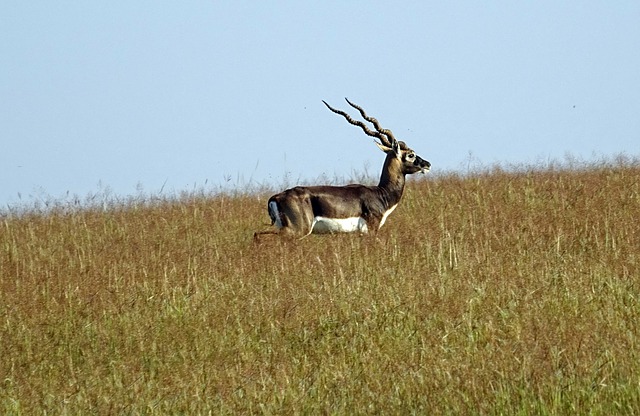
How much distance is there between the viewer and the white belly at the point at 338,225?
11.3 metres

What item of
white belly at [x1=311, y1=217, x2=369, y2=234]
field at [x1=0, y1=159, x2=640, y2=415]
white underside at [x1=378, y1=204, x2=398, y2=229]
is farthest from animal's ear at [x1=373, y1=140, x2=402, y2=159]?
white belly at [x1=311, y1=217, x2=369, y2=234]

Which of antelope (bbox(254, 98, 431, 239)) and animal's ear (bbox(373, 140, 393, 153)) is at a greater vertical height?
animal's ear (bbox(373, 140, 393, 153))

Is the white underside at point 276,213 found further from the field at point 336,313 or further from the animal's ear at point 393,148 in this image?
the animal's ear at point 393,148

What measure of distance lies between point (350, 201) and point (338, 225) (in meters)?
0.31

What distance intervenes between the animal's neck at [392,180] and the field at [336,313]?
0.91 ft

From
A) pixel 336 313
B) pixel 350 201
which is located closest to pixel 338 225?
pixel 350 201

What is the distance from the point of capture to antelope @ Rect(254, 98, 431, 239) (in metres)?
11.1

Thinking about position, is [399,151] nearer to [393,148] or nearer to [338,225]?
[393,148]

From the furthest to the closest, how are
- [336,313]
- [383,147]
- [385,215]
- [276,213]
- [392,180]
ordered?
[383,147]
[392,180]
[385,215]
[276,213]
[336,313]

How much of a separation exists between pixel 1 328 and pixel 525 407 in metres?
4.07

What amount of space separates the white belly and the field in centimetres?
20

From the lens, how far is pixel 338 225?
11.4 meters

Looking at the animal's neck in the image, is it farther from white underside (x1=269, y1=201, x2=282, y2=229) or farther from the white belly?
white underside (x1=269, y1=201, x2=282, y2=229)

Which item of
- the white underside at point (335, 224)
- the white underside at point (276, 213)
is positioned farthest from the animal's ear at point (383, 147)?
the white underside at point (276, 213)
